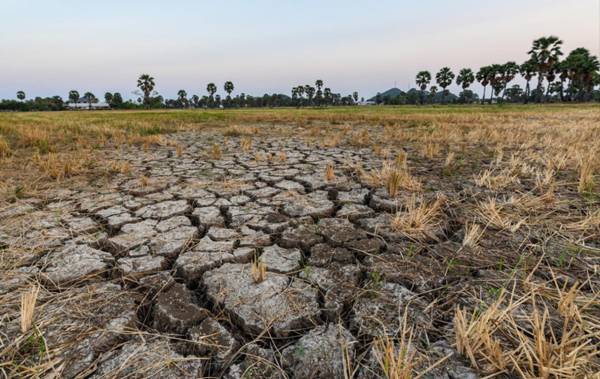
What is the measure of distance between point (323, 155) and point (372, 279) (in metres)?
3.86

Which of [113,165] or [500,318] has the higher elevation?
[113,165]

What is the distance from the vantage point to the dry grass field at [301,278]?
44.9 inches

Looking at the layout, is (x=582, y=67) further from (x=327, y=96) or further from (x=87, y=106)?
(x=87, y=106)

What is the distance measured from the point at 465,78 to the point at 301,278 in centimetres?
8703

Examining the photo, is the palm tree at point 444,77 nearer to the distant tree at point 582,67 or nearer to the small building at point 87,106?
the distant tree at point 582,67

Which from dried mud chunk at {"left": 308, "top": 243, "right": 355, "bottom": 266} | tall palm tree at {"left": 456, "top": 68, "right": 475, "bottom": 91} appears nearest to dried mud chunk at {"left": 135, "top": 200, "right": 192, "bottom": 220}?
dried mud chunk at {"left": 308, "top": 243, "right": 355, "bottom": 266}

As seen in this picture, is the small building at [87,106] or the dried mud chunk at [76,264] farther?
the small building at [87,106]

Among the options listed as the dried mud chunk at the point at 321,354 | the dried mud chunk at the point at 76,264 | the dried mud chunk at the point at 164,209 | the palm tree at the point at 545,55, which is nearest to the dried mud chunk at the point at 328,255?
the dried mud chunk at the point at 321,354

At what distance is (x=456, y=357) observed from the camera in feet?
3.71

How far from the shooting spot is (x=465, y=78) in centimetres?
7419

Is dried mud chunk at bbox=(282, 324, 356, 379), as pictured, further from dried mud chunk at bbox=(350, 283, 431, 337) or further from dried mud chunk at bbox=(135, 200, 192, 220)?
dried mud chunk at bbox=(135, 200, 192, 220)

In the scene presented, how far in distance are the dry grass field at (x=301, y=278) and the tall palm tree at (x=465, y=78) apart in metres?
83.6

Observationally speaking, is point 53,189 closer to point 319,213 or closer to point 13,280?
point 13,280

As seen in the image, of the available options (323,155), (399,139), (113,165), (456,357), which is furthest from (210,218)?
(399,139)
